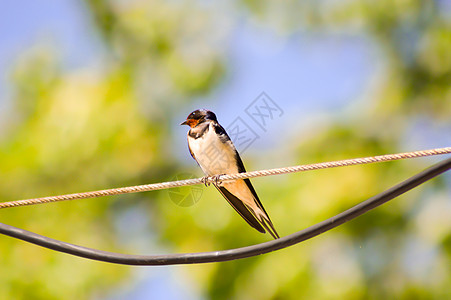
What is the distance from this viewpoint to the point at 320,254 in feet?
15.4

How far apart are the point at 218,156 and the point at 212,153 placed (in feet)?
0.17

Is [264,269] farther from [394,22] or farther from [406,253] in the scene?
[394,22]

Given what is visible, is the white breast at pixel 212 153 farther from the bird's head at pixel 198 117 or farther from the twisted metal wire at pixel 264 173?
the twisted metal wire at pixel 264 173

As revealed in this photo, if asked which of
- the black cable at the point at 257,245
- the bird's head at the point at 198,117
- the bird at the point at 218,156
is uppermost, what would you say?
the bird's head at the point at 198,117

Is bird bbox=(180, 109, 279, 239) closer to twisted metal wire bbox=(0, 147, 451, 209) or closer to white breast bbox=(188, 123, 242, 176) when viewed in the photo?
white breast bbox=(188, 123, 242, 176)

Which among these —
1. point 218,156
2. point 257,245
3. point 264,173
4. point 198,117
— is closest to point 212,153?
point 218,156

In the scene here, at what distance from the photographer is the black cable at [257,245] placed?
1.27m

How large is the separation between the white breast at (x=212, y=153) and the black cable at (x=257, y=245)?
1817 millimetres

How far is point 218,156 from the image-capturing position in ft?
11.2

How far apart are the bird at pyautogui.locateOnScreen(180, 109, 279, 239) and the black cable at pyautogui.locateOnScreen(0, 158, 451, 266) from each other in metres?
1.69

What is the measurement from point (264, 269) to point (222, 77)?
8.82 feet

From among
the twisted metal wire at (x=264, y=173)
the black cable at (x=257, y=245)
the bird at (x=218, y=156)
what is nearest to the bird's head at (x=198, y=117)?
the bird at (x=218, y=156)

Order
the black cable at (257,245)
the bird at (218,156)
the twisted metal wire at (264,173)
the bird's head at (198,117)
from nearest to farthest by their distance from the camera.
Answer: the black cable at (257,245) → the twisted metal wire at (264,173) → the bird at (218,156) → the bird's head at (198,117)

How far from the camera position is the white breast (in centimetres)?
336
